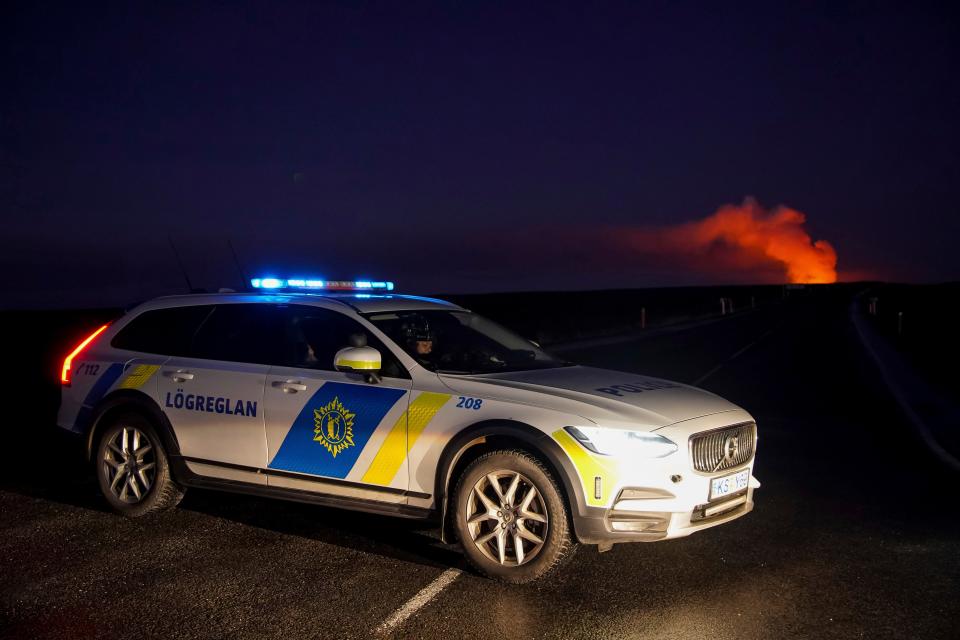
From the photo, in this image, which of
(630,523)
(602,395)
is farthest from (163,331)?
(630,523)

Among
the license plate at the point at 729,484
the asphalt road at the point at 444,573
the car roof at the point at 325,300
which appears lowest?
the asphalt road at the point at 444,573

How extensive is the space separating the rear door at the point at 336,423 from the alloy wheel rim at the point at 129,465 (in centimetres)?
129

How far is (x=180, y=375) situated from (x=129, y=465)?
0.85m

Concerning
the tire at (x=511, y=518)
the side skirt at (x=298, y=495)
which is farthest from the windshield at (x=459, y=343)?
the side skirt at (x=298, y=495)

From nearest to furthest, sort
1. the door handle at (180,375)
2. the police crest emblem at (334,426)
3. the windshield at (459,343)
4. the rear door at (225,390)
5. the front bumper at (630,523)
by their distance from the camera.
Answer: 1. the front bumper at (630,523)
2. the police crest emblem at (334,426)
3. the windshield at (459,343)
4. the rear door at (225,390)
5. the door handle at (180,375)

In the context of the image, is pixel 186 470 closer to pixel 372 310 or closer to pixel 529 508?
pixel 372 310

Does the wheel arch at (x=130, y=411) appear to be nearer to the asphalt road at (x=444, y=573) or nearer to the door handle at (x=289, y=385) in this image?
the asphalt road at (x=444, y=573)

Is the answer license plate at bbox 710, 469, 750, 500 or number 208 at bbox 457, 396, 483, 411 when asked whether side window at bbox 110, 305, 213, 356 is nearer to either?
number 208 at bbox 457, 396, 483, 411

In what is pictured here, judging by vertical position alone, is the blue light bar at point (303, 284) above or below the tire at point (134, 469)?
above

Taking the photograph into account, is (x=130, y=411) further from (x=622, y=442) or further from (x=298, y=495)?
(x=622, y=442)

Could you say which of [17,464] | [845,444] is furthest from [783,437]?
[17,464]

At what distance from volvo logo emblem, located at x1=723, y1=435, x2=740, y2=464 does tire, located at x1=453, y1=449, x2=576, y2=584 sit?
1144mm

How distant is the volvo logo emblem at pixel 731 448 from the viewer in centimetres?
538

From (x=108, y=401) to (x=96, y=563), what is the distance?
5.39 feet
